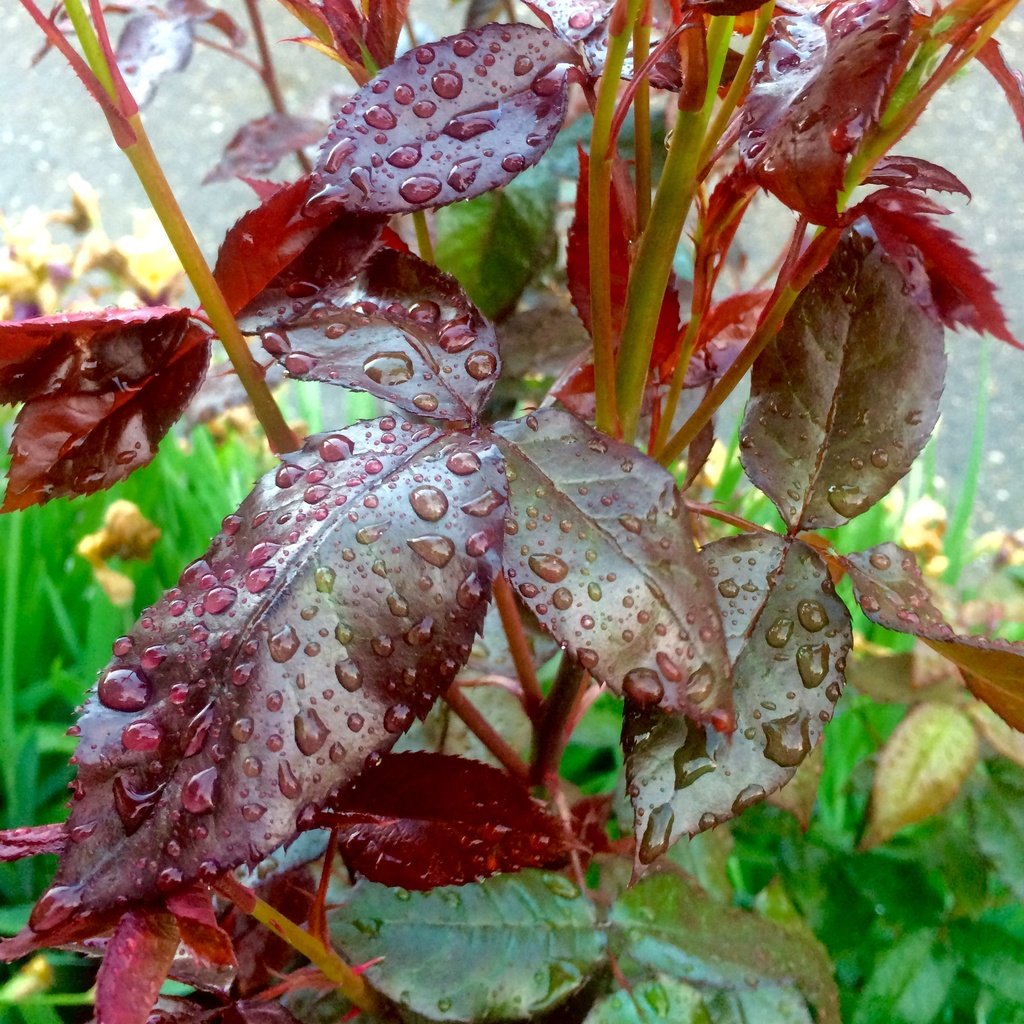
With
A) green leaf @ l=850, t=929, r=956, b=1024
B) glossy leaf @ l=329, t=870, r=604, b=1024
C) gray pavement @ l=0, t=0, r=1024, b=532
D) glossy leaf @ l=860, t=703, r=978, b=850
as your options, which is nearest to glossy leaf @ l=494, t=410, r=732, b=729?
glossy leaf @ l=329, t=870, r=604, b=1024

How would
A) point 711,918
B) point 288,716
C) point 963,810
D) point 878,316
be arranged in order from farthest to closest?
point 963,810, point 711,918, point 878,316, point 288,716

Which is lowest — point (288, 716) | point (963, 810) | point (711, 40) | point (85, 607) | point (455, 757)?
point (85, 607)

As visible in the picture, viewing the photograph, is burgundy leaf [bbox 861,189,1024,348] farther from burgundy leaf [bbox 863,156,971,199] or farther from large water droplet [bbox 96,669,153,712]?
large water droplet [bbox 96,669,153,712]

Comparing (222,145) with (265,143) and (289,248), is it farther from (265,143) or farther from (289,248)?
(289,248)

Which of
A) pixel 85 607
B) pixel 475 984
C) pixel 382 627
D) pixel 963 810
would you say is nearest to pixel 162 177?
pixel 382 627

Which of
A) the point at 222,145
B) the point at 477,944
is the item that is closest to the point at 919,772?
the point at 477,944

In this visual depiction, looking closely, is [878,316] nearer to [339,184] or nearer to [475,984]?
[339,184]

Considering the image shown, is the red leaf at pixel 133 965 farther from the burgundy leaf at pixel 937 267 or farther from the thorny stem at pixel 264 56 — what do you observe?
the thorny stem at pixel 264 56
